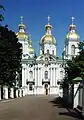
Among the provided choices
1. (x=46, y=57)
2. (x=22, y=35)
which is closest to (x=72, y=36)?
(x=46, y=57)

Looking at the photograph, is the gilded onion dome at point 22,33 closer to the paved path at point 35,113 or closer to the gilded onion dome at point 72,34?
the gilded onion dome at point 72,34

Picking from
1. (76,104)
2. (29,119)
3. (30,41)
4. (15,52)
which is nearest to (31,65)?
(30,41)

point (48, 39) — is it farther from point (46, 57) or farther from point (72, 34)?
point (46, 57)

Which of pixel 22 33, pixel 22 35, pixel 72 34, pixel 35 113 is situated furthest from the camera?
pixel 72 34

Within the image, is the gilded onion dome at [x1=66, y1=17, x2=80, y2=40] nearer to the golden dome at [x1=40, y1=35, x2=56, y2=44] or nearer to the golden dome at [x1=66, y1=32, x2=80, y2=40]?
the golden dome at [x1=66, y1=32, x2=80, y2=40]

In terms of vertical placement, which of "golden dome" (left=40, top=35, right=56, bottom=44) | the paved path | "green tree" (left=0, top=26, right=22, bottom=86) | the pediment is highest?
"golden dome" (left=40, top=35, right=56, bottom=44)

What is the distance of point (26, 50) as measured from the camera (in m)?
94.9

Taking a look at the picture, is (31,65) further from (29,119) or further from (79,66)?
(29,119)

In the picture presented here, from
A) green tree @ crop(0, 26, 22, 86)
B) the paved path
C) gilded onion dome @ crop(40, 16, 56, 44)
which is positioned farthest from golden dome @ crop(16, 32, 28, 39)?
the paved path

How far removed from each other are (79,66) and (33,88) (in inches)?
2384

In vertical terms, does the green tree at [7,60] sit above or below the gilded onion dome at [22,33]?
below

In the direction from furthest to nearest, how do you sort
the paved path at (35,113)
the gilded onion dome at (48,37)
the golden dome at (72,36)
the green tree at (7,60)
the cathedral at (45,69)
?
the gilded onion dome at (48,37)
the golden dome at (72,36)
the cathedral at (45,69)
the green tree at (7,60)
the paved path at (35,113)

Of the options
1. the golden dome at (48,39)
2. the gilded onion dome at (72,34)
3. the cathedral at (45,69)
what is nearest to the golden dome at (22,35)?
the cathedral at (45,69)

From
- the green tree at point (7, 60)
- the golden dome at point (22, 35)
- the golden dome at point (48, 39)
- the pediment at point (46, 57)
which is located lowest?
the green tree at point (7, 60)
